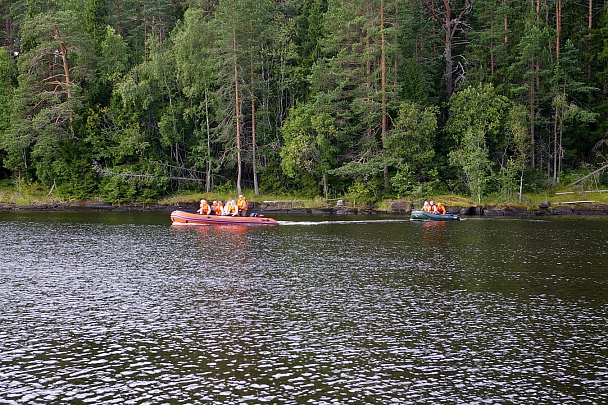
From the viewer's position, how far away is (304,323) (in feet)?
62.6

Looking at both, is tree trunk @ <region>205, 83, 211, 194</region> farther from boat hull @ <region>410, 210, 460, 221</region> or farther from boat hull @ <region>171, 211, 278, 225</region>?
boat hull @ <region>410, 210, 460, 221</region>

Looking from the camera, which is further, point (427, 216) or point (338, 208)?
point (338, 208)

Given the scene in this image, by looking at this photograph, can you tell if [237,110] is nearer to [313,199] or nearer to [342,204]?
[313,199]

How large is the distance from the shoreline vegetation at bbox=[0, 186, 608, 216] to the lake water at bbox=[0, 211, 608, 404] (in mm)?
21331

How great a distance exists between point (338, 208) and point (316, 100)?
437 inches

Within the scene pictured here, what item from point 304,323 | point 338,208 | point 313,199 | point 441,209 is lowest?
point 304,323

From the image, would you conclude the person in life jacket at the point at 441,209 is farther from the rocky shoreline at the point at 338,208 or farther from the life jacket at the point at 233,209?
the life jacket at the point at 233,209

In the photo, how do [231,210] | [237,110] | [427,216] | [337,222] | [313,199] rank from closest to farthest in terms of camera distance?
[231,210] < [337,222] < [427,216] < [313,199] < [237,110]

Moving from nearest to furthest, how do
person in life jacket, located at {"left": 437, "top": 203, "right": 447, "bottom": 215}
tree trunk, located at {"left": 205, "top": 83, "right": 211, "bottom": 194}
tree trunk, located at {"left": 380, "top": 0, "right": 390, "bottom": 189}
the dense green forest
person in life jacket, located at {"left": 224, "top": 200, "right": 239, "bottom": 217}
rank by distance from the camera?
1. person in life jacket, located at {"left": 224, "top": 200, "right": 239, "bottom": 217}
2. person in life jacket, located at {"left": 437, "top": 203, "right": 447, "bottom": 215}
3. tree trunk, located at {"left": 380, "top": 0, "right": 390, "bottom": 189}
4. the dense green forest
5. tree trunk, located at {"left": 205, "top": 83, "right": 211, "bottom": 194}

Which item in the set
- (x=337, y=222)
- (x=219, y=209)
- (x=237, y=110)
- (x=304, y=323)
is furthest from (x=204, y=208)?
(x=304, y=323)

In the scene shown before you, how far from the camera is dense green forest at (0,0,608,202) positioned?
6081 cm

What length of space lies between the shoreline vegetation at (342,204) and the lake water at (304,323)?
21.3 m

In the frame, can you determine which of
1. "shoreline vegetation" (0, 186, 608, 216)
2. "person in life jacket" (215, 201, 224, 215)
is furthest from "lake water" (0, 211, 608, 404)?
"shoreline vegetation" (0, 186, 608, 216)

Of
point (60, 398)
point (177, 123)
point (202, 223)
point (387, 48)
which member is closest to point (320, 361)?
point (60, 398)
